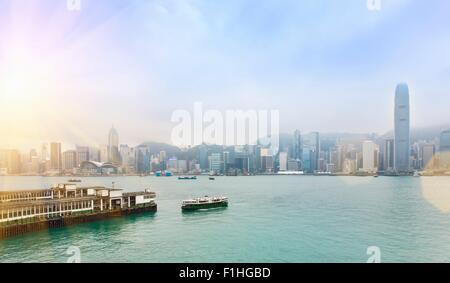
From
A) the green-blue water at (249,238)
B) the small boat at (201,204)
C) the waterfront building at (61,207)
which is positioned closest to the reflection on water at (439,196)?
the green-blue water at (249,238)

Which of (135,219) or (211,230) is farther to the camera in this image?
(135,219)

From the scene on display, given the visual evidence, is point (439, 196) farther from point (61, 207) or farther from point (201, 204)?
point (61, 207)

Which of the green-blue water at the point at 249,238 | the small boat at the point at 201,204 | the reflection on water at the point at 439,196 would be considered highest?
the green-blue water at the point at 249,238

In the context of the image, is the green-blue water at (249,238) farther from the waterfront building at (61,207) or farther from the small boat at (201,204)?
the small boat at (201,204)

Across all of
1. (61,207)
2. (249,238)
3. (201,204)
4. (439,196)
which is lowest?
(439,196)

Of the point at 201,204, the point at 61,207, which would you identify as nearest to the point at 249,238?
the point at 61,207

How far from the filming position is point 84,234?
10320mm

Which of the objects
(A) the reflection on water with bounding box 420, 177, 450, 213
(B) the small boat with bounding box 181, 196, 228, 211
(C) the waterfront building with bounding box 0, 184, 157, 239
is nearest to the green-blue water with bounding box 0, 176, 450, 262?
(C) the waterfront building with bounding box 0, 184, 157, 239

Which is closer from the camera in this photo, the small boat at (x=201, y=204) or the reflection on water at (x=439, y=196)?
the small boat at (x=201, y=204)

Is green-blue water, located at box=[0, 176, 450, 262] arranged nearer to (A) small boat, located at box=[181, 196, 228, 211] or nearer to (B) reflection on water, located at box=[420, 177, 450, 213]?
(A) small boat, located at box=[181, 196, 228, 211]
